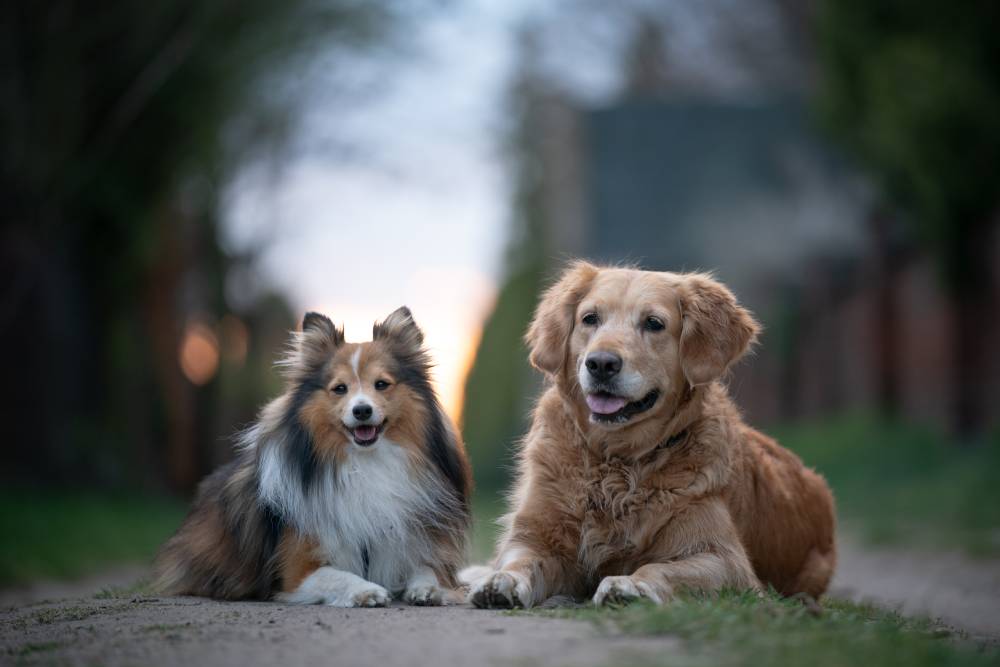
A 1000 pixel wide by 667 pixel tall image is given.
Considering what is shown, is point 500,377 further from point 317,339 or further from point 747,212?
point 317,339

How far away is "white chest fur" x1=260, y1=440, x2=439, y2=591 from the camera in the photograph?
6.51 meters

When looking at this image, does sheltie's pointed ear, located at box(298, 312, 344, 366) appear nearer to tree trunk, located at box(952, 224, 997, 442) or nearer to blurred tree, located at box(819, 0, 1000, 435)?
blurred tree, located at box(819, 0, 1000, 435)

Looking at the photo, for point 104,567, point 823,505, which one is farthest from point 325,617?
point 104,567

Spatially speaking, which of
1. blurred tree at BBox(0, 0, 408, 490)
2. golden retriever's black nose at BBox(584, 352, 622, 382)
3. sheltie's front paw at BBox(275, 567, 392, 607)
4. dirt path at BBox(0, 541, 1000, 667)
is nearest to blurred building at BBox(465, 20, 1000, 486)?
blurred tree at BBox(0, 0, 408, 490)

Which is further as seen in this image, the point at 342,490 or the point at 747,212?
the point at 747,212

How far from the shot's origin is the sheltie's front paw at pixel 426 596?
251 inches

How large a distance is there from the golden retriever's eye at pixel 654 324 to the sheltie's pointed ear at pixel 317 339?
175 centimetres

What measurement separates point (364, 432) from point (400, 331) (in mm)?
699

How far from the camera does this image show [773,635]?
4785 millimetres

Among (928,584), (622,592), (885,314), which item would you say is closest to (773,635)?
(622,592)

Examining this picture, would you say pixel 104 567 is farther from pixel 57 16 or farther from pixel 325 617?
pixel 325 617

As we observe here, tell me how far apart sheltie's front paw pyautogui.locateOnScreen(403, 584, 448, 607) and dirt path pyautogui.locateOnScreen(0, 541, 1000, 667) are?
21 cm

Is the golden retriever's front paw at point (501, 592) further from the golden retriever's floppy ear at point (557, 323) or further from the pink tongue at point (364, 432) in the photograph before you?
the golden retriever's floppy ear at point (557, 323)

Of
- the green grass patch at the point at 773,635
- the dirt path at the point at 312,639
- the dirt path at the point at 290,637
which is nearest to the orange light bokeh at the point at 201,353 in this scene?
the dirt path at the point at 290,637
